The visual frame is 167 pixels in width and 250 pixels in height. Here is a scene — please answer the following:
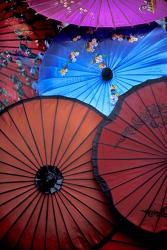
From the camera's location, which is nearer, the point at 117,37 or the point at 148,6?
the point at 148,6

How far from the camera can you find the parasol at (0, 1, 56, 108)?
177 inches

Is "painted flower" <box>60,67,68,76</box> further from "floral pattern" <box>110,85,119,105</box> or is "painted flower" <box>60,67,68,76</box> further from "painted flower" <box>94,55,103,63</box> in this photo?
"floral pattern" <box>110,85,119,105</box>

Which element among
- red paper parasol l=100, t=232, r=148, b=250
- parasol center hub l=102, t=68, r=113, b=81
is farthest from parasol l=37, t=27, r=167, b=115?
red paper parasol l=100, t=232, r=148, b=250

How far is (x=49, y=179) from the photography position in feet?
12.0

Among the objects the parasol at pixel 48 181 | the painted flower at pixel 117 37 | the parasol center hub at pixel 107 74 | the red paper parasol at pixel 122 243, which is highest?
the painted flower at pixel 117 37

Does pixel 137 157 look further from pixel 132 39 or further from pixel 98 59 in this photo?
pixel 132 39

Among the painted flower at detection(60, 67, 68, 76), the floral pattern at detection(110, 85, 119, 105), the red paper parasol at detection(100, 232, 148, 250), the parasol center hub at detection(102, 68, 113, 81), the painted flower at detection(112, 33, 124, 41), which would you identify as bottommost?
the red paper parasol at detection(100, 232, 148, 250)

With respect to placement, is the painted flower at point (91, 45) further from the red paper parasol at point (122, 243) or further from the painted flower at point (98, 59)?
the red paper parasol at point (122, 243)

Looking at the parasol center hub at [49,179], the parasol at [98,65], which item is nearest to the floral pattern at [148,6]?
the parasol at [98,65]

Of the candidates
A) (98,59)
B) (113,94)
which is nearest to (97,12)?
(98,59)

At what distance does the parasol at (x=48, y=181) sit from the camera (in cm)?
365

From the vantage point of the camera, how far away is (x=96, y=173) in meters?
3.69

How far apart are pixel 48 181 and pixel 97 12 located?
193 centimetres

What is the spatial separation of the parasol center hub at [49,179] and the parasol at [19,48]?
3.72 feet
